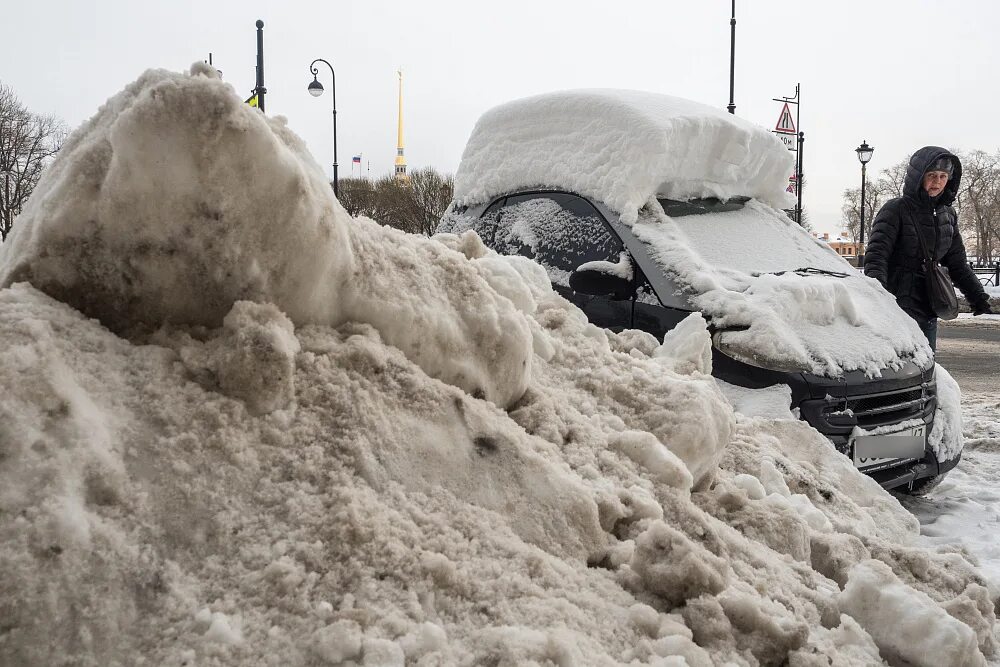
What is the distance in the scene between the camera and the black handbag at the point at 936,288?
5434 mm

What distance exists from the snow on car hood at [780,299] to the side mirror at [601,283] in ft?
0.75

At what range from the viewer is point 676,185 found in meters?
4.73

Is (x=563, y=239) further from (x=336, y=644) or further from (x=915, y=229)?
(x=336, y=644)

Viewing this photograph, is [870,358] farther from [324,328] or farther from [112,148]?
[112,148]

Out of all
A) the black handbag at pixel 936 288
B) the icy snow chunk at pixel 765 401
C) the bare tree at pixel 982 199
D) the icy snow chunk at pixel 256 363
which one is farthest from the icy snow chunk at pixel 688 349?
the bare tree at pixel 982 199

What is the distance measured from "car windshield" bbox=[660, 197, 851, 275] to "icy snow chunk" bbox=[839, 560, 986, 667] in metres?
2.56

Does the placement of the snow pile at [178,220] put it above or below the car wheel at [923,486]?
above

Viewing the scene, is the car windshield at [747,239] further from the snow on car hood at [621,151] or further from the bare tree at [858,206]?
the bare tree at [858,206]

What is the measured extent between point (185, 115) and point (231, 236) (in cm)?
27

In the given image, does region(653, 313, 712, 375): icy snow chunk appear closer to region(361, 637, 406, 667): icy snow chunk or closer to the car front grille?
the car front grille

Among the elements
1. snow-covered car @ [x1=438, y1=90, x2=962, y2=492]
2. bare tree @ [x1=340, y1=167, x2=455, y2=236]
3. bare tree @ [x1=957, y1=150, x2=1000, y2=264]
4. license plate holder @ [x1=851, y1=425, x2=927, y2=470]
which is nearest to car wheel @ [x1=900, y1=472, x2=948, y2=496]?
snow-covered car @ [x1=438, y1=90, x2=962, y2=492]

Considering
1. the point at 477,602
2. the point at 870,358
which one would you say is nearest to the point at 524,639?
the point at 477,602

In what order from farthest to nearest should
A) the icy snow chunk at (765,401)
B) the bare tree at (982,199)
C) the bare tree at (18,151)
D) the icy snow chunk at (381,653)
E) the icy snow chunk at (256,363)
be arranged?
the bare tree at (982,199), the bare tree at (18,151), the icy snow chunk at (765,401), the icy snow chunk at (256,363), the icy snow chunk at (381,653)

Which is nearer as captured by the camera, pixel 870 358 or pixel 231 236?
pixel 231 236
